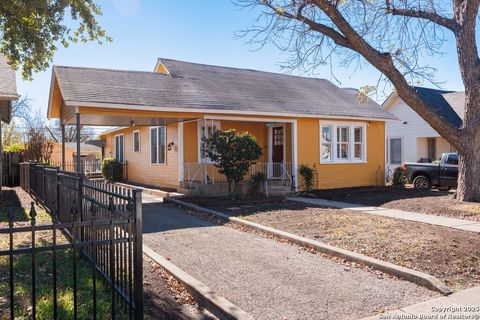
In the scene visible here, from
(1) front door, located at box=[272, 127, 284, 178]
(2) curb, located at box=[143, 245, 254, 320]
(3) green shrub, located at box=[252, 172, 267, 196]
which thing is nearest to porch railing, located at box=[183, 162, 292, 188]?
(1) front door, located at box=[272, 127, 284, 178]

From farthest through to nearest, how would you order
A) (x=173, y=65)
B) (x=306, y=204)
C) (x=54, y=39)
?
1. (x=173, y=65)
2. (x=306, y=204)
3. (x=54, y=39)

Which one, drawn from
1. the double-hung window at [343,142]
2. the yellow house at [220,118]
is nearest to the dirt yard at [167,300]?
the yellow house at [220,118]

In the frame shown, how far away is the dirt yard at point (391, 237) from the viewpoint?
5.91 metres

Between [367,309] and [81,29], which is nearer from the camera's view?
[367,309]

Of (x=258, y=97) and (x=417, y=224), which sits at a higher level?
(x=258, y=97)

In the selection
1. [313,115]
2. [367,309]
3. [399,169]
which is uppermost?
[313,115]

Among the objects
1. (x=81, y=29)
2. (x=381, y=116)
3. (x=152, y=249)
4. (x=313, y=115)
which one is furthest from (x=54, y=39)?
(x=381, y=116)

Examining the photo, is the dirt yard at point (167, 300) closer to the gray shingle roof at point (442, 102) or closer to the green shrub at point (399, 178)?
the green shrub at point (399, 178)

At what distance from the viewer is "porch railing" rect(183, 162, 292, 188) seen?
15377mm

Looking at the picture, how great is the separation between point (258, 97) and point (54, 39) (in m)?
8.49

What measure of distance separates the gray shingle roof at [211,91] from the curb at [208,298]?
8496 millimetres

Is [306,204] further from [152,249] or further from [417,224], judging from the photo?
[152,249]

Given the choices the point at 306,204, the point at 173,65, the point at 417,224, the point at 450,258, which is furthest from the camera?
the point at 173,65

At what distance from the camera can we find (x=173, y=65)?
1867 cm
